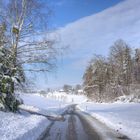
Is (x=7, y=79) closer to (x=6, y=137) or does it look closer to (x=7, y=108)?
(x=7, y=108)

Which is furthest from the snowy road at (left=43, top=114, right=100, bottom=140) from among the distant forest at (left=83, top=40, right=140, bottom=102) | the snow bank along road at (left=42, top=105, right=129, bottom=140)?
the distant forest at (left=83, top=40, right=140, bottom=102)

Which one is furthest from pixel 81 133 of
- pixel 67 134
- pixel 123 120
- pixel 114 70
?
pixel 114 70

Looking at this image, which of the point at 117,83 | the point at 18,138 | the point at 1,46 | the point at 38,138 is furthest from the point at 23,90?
the point at 117,83

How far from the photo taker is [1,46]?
61.7 ft

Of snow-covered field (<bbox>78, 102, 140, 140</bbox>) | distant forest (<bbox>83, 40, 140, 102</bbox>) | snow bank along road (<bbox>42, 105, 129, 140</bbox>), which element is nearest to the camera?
snow bank along road (<bbox>42, 105, 129, 140</bbox>)

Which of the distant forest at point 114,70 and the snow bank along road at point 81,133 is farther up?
the distant forest at point 114,70

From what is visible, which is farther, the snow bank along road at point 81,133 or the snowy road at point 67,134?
the snow bank along road at point 81,133

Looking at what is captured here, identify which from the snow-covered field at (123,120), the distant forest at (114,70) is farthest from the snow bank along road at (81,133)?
the distant forest at (114,70)

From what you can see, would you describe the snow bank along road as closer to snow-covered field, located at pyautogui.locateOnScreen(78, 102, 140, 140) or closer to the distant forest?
snow-covered field, located at pyautogui.locateOnScreen(78, 102, 140, 140)

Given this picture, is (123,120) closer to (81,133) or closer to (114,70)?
(81,133)

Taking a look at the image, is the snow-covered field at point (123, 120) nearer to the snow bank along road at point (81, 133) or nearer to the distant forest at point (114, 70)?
the snow bank along road at point (81, 133)

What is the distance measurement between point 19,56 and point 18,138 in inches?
476

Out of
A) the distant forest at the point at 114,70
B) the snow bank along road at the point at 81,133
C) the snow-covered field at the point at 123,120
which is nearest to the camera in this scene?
the snow bank along road at the point at 81,133

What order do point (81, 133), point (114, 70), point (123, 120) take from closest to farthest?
point (81, 133) < point (123, 120) < point (114, 70)
